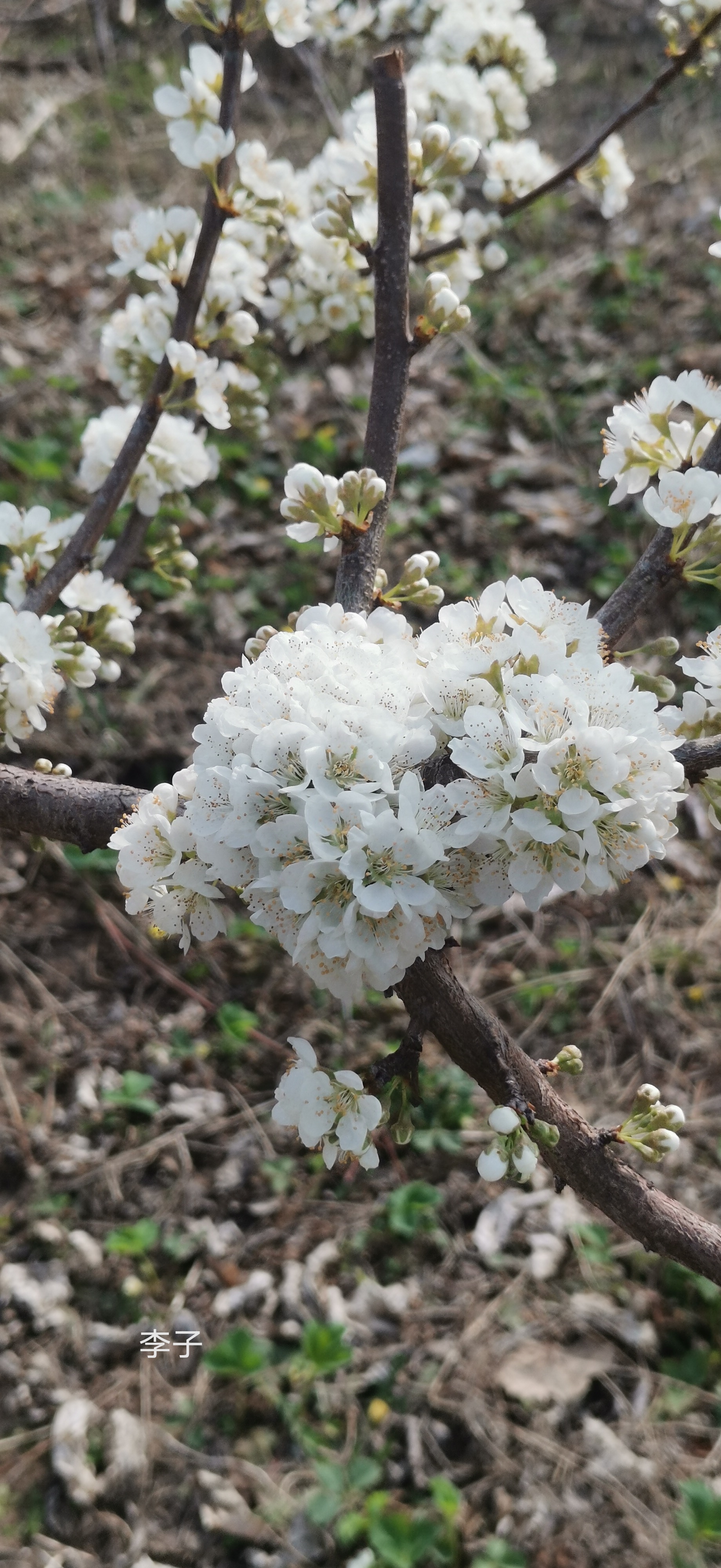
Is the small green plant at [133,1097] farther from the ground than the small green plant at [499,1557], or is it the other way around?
the small green plant at [133,1097]

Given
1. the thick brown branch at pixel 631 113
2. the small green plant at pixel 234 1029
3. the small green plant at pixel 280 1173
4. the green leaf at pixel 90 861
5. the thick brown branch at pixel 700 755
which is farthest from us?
the green leaf at pixel 90 861

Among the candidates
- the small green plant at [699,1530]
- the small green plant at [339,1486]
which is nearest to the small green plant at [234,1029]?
the small green plant at [339,1486]

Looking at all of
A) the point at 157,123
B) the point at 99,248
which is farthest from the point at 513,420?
the point at 157,123

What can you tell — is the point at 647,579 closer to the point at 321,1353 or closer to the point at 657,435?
the point at 657,435

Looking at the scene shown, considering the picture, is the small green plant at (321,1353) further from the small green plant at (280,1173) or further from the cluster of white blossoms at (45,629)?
the cluster of white blossoms at (45,629)

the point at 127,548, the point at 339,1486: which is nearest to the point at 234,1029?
the point at 339,1486

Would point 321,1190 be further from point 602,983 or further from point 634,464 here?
point 634,464
